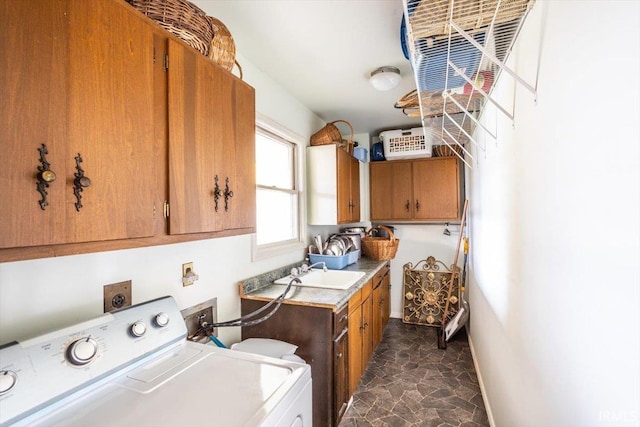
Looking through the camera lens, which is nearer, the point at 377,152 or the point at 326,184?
the point at 326,184

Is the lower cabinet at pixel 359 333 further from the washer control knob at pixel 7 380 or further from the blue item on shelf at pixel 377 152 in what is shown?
the blue item on shelf at pixel 377 152

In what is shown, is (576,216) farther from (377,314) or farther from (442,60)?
(377,314)

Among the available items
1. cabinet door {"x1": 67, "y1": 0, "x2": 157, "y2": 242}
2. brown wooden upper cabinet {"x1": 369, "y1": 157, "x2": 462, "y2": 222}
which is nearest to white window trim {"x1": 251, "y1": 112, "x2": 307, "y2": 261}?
cabinet door {"x1": 67, "y1": 0, "x2": 157, "y2": 242}

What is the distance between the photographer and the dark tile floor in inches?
80.4

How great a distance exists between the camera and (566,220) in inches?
31.4

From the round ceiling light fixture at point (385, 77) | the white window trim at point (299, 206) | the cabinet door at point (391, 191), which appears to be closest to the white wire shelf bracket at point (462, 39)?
the round ceiling light fixture at point (385, 77)

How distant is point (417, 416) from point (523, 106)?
2076 mm

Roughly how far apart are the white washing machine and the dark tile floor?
135 cm

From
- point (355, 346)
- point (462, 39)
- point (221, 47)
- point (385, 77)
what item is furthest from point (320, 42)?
point (355, 346)

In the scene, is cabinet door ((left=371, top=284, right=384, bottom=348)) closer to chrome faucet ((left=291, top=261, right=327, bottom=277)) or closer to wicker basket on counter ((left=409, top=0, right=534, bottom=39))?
chrome faucet ((left=291, top=261, right=327, bottom=277))

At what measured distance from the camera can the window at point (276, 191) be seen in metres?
2.32

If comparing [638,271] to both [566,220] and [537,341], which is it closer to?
[566,220]

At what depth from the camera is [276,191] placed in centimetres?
252

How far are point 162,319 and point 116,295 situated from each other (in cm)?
23
